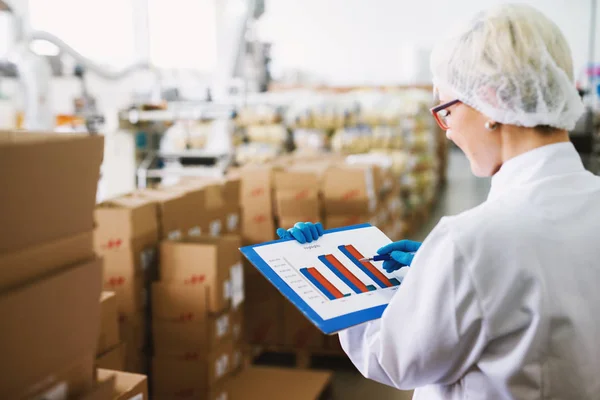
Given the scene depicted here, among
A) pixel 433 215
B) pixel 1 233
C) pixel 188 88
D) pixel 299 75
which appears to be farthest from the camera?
pixel 299 75

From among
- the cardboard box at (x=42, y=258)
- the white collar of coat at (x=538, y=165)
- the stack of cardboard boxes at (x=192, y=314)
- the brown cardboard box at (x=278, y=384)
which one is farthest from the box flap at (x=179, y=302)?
the white collar of coat at (x=538, y=165)

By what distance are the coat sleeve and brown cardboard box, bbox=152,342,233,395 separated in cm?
159

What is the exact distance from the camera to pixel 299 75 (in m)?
12.3

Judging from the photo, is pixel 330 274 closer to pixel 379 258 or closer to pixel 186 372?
pixel 379 258

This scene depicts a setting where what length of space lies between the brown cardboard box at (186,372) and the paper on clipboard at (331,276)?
141 centimetres

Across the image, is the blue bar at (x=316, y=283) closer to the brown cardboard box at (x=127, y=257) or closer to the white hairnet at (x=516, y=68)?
the white hairnet at (x=516, y=68)

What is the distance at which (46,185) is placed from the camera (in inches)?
40.6

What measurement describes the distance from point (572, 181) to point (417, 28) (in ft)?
42.5

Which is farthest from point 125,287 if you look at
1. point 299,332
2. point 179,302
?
point 299,332

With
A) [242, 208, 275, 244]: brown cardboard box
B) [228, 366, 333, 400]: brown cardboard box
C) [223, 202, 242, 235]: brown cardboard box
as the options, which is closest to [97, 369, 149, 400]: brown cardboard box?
[228, 366, 333, 400]: brown cardboard box

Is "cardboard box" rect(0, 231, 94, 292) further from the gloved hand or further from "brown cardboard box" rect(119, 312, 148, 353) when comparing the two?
"brown cardboard box" rect(119, 312, 148, 353)

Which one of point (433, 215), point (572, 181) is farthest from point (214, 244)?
point (433, 215)

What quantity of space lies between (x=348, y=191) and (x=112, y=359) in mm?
1864

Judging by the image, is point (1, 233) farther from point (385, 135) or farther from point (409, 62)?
point (409, 62)
